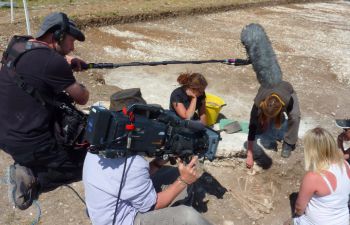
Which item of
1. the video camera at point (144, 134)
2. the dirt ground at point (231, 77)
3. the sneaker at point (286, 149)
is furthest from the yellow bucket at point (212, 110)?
the video camera at point (144, 134)

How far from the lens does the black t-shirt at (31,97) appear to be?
11.5 ft

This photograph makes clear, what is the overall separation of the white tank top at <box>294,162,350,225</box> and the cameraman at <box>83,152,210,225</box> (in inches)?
42.7

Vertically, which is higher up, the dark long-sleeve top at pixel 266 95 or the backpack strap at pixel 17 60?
the backpack strap at pixel 17 60

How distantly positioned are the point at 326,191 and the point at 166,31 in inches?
329

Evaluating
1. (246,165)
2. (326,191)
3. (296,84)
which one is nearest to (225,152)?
(246,165)

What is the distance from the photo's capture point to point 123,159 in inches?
108

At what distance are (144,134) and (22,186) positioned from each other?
1.71 meters

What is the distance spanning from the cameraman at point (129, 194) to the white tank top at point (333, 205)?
108cm

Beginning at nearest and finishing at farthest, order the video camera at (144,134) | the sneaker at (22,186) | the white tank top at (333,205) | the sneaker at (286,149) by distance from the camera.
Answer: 1. the video camera at (144,134)
2. the white tank top at (333,205)
3. the sneaker at (22,186)
4. the sneaker at (286,149)

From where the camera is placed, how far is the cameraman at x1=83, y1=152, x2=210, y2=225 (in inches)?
107

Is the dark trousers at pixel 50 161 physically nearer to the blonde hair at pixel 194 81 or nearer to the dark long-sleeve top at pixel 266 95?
the blonde hair at pixel 194 81

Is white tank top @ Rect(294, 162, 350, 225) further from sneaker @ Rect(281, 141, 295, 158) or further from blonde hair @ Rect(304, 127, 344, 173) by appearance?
sneaker @ Rect(281, 141, 295, 158)

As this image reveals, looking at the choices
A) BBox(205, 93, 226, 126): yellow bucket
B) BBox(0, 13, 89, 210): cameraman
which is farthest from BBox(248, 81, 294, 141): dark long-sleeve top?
BBox(0, 13, 89, 210): cameraman

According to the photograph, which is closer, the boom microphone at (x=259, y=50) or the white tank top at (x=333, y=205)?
the white tank top at (x=333, y=205)
